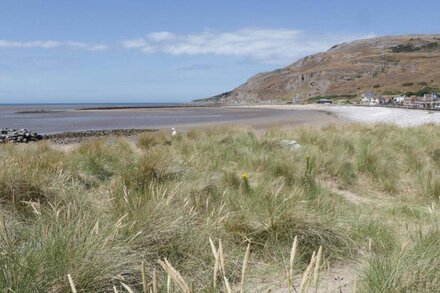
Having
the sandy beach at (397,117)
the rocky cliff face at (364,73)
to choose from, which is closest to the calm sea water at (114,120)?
the sandy beach at (397,117)

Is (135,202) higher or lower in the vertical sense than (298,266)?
higher

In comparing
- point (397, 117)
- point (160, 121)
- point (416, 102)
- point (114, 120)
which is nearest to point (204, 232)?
point (397, 117)

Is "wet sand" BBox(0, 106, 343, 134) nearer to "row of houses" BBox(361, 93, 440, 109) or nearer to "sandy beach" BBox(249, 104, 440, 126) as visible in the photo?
"sandy beach" BBox(249, 104, 440, 126)

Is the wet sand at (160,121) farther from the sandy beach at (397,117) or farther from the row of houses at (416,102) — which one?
the row of houses at (416,102)

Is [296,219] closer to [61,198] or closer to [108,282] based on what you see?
[108,282]

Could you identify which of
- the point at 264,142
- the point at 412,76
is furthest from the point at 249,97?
the point at 264,142

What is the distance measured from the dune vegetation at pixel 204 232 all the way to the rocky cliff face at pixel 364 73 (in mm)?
84362

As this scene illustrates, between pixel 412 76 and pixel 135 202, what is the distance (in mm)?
101619

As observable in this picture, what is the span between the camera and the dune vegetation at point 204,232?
2.45 meters

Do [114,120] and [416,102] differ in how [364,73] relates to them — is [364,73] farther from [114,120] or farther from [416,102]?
[114,120]

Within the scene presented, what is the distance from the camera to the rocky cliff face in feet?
312

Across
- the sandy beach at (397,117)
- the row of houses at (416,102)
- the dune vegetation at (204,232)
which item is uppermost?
the dune vegetation at (204,232)

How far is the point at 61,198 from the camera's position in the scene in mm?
4301

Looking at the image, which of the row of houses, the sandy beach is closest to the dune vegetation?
the sandy beach
